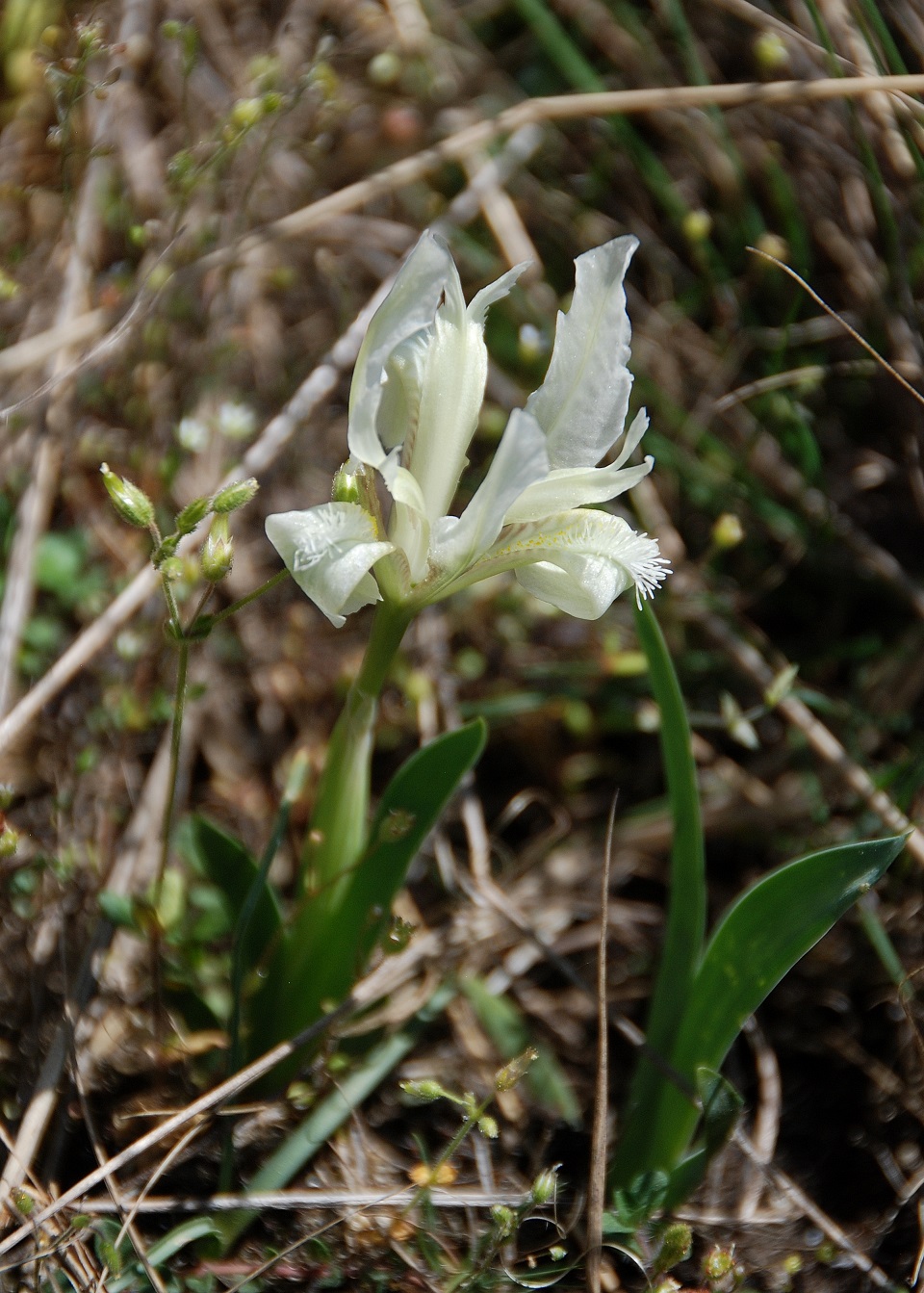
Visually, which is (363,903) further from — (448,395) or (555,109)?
(555,109)

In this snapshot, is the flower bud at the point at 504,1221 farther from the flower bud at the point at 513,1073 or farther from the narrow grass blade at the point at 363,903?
the narrow grass blade at the point at 363,903

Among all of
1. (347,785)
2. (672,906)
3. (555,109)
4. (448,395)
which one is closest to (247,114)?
(555,109)


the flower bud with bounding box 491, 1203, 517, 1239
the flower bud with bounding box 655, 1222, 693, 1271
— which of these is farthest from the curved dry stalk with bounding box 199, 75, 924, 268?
the flower bud with bounding box 655, 1222, 693, 1271

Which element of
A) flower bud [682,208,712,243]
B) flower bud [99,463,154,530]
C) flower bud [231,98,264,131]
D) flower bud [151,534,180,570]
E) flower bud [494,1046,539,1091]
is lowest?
flower bud [494,1046,539,1091]

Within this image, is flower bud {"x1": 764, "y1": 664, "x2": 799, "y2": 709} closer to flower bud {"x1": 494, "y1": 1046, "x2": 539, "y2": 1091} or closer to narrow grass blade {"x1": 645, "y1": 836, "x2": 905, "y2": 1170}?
narrow grass blade {"x1": 645, "y1": 836, "x2": 905, "y2": 1170}

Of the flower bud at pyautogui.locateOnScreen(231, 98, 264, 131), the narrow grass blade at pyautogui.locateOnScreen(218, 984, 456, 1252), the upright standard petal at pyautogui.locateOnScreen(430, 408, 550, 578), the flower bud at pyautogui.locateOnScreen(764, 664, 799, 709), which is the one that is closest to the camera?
the upright standard petal at pyautogui.locateOnScreen(430, 408, 550, 578)

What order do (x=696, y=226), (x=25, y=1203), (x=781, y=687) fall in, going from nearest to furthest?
(x=25, y=1203)
(x=781, y=687)
(x=696, y=226)

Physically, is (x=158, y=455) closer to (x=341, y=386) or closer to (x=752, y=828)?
(x=341, y=386)

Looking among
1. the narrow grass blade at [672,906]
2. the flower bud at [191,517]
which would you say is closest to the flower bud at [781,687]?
the narrow grass blade at [672,906]
